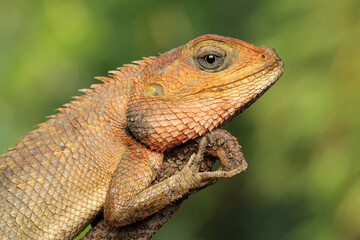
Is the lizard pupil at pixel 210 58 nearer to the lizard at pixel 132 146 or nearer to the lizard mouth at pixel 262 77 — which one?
the lizard at pixel 132 146

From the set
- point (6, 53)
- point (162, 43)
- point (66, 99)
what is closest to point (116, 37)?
point (162, 43)

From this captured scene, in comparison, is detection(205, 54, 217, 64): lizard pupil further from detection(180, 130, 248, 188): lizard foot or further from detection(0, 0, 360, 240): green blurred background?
detection(0, 0, 360, 240): green blurred background

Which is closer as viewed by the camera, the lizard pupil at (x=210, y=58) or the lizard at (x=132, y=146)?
the lizard at (x=132, y=146)

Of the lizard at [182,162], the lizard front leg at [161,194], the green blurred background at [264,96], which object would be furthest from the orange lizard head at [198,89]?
the green blurred background at [264,96]

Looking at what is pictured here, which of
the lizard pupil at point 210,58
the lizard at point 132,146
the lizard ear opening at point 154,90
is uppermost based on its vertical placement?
the lizard pupil at point 210,58

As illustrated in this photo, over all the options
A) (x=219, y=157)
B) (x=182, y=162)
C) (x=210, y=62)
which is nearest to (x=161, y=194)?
(x=182, y=162)

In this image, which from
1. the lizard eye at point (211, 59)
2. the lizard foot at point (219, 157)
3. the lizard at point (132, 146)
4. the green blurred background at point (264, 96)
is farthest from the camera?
the green blurred background at point (264, 96)
